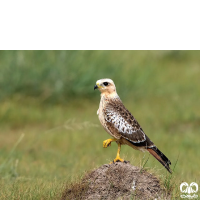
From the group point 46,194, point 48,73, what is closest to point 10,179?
point 46,194

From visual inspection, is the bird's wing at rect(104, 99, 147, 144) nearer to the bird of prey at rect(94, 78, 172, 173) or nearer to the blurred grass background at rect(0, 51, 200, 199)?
the bird of prey at rect(94, 78, 172, 173)

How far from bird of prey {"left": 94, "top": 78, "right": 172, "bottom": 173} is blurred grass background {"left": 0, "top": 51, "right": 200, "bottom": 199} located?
2.72m

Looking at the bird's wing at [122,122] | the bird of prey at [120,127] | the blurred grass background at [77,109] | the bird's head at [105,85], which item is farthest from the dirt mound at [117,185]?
the blurred grass background at [77,109]

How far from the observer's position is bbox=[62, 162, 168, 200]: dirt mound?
6.02 m

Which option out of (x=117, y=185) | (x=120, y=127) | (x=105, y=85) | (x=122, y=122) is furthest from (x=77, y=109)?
(x=117, y=185)

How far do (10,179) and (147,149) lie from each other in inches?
130

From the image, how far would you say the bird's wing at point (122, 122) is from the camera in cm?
A: 626

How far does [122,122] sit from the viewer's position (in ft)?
20.9

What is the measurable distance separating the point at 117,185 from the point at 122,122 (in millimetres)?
854

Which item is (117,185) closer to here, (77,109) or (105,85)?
(105,85)

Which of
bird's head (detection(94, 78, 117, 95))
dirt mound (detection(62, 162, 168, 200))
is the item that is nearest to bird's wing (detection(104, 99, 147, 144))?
bird's head (detection(94, 78, 117, 95))

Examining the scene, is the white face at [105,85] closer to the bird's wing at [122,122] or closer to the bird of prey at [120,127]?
the bird of prey at [120,127]

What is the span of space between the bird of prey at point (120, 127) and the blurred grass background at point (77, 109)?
2722 millimetres

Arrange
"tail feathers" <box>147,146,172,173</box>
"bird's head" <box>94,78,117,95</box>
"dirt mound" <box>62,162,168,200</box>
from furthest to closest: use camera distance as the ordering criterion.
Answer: "bird's head" <box>94,78,117,95</box>, "tail feathers" <box>147,146,172,173</box>, "dirt mound" <box>62,162,168,200</box>
